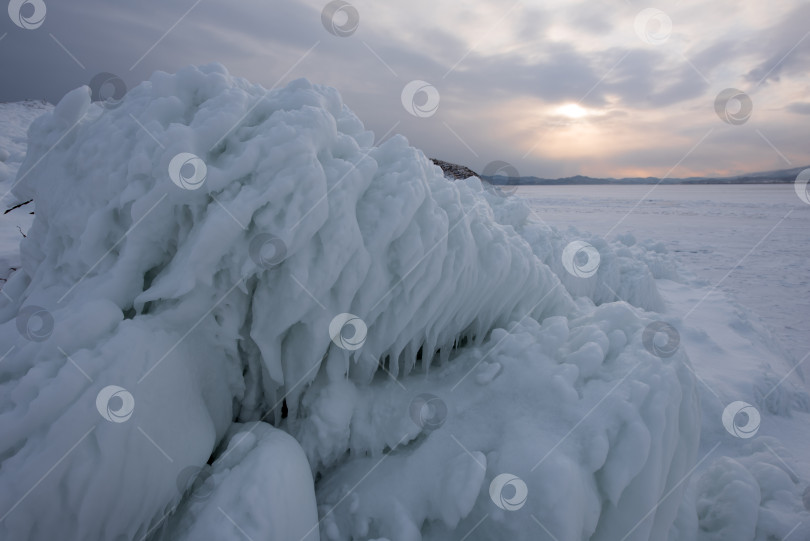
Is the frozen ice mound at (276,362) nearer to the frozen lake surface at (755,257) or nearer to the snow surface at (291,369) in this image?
the snow surface at (291,369)

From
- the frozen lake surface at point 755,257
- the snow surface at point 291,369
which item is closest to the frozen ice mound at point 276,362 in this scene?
the snow surface at point 291,369

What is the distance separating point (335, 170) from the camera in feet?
6.43

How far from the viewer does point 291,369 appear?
2.04 m

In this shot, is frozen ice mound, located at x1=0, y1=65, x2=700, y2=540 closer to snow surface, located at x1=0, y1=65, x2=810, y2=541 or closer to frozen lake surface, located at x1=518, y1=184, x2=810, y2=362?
snow surface, located at x1=0, y1=65, x2=810, y2=541

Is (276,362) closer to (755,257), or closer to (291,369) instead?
(291,369)

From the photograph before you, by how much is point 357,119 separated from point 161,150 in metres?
1.10

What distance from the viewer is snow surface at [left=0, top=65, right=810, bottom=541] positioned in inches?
59.4

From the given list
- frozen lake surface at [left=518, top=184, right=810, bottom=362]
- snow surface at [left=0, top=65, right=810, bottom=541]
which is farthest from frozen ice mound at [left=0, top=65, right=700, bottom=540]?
frozen lake surface at [left=518, top=184, right=810, bottom=362]

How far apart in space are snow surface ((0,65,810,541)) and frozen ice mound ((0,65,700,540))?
0.01 metres

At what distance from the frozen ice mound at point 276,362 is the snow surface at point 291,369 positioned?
10mm

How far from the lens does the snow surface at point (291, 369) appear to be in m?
1.51

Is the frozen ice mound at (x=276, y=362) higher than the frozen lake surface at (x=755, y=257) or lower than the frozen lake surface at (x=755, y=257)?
lower

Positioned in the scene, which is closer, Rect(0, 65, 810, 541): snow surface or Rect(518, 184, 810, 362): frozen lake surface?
Rect(0, 65, 810, 541): snow surface

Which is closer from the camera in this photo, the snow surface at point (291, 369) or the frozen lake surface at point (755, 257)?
the snow surface at point (291, 369)
